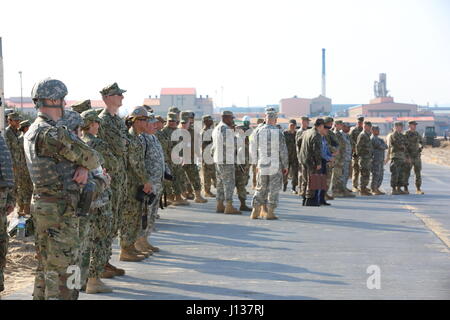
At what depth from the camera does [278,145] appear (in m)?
14.0

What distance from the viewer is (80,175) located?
6.14 m

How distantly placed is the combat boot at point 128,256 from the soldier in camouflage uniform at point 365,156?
11459mm

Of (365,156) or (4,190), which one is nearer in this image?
(4,190)

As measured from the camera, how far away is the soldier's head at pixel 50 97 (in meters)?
6.21

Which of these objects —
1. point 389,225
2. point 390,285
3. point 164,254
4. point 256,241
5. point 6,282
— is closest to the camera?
point 390,285

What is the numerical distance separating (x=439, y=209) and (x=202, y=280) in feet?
29.7

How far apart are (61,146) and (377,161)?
1575 cm

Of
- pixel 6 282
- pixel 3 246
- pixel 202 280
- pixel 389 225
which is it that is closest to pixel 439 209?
pixel 389 225

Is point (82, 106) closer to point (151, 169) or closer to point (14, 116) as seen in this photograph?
point (151, 169)

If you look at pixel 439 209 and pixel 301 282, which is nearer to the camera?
pixel 301 282

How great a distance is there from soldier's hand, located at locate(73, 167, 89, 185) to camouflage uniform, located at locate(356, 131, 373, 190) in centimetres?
1487

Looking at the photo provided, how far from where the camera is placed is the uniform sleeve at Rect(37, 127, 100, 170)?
5996 millimetres

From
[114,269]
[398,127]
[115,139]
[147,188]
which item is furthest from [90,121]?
[398,127]
